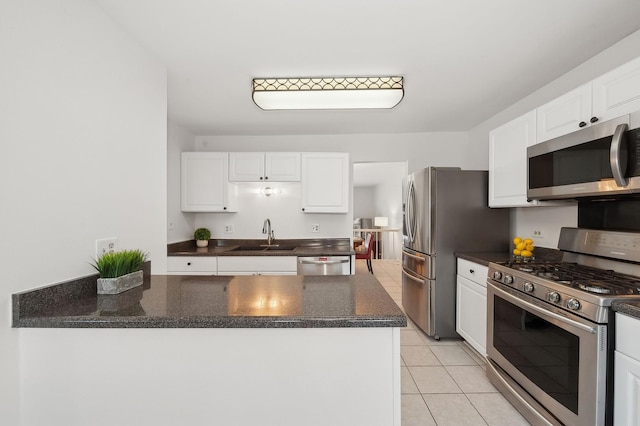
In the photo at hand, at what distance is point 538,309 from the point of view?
64.6 inches

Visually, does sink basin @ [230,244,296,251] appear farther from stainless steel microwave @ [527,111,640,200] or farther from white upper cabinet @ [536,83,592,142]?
white upper cabinet @ [536,83,592,142]

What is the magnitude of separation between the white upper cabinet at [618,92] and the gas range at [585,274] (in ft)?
2.23

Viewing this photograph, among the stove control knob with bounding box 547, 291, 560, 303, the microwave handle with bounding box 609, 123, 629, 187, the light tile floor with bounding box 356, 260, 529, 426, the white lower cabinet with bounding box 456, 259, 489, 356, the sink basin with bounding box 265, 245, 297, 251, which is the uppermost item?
the microwave handle with bounding box 609, 123, 629, 187

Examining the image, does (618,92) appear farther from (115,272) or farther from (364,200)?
(364,200)

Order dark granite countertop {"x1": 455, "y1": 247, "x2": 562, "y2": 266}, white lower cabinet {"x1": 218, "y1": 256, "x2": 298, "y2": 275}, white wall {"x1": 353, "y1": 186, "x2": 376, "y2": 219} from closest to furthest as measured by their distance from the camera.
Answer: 1. dark granite countertop {"x1": 455, "y1": 247, "x2": 562, "y2": 266}
2. white lower cabinet {"x1": 218, "y1": 256, "x2": 298, "y2": 275}
3. white wall {"x1": 353, "y1": 186, "x2": 376, "y2": 219}

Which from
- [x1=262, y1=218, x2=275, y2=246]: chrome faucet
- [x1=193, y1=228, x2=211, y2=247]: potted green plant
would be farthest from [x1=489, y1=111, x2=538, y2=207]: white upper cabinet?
[x1=193, y1=228, x2=211, y2=247]: potted green plant

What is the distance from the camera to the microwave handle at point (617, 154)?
138 centimetres

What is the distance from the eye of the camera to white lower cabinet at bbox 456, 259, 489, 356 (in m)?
2.36

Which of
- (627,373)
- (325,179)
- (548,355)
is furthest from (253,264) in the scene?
(627,373)

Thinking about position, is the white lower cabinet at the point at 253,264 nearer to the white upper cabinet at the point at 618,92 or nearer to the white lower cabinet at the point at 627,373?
the white lower cabinet at the point at 627,373

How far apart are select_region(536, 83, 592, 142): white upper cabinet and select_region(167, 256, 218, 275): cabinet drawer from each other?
3.11m

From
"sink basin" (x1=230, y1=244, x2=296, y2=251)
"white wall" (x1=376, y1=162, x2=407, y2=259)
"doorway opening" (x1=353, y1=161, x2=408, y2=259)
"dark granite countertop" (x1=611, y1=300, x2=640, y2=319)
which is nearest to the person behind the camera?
"dark granite countertop" (x1=611, y1=300, x2=640, y2=319)

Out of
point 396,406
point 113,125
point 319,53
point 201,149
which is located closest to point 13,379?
point 113,125

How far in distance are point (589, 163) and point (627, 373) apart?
106 cm
